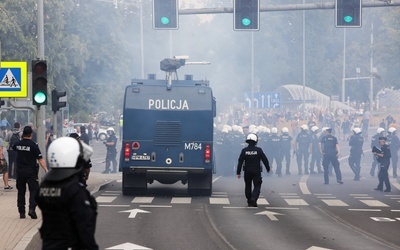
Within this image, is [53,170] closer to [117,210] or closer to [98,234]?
[98,234]

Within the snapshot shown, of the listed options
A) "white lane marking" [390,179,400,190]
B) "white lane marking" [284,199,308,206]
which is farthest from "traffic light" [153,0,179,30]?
"white lane marking" [390,179,400,190]

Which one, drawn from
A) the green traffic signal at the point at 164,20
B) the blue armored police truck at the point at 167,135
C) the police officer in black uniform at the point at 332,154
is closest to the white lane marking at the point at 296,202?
the blue armored police truck at the point at 167,135

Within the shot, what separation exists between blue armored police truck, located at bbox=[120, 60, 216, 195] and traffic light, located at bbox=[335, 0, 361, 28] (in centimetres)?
393

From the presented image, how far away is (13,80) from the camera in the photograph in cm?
2105

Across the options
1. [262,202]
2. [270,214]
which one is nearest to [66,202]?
[270,214]

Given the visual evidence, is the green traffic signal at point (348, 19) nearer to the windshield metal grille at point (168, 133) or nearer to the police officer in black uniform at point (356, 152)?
the windshield metal grille at point (168, 133)

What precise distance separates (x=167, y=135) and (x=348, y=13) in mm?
5699

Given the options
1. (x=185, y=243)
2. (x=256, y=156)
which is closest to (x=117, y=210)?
(x=256, y=156)

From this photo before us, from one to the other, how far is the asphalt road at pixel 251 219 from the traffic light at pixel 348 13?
4597 mm

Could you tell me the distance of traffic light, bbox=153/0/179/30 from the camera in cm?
2609

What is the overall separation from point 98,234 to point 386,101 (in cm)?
9637

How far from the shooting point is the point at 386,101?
110 m

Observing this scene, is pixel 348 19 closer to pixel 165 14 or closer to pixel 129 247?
pixel 165 14

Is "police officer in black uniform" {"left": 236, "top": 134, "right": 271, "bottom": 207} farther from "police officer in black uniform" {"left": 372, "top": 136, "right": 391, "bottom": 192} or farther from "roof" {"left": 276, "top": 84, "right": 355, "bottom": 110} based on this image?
"roof" {"left": 276, "top": 84, "right": 355, "bottom": 110}
